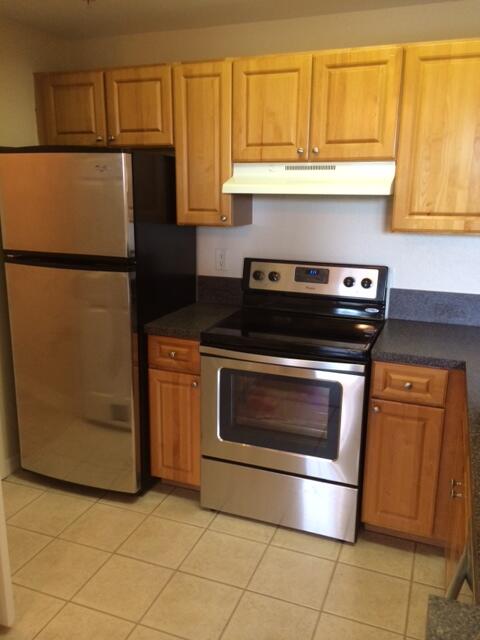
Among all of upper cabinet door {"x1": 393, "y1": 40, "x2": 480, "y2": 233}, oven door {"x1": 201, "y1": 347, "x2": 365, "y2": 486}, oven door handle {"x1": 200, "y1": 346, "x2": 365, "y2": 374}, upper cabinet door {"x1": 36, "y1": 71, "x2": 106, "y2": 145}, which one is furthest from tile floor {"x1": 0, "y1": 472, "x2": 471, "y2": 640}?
upper cabinet door {"x1": 36, "y1": 71, "x2": 106, "y2": 145}

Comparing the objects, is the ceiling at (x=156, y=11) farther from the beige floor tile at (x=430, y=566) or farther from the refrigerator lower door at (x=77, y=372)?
the beige floor tile at (x=430, y=566)

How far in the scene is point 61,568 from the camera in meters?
2.21

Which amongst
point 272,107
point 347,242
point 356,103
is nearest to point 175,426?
point 347,242

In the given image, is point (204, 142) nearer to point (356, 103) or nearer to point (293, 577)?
point (356, 103)

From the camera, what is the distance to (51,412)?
2666mm

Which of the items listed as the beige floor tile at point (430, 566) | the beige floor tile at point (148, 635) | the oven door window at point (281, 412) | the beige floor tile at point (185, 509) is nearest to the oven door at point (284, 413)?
the oven door window at point (281, 412)

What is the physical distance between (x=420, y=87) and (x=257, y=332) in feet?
3.96

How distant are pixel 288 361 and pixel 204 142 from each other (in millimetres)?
1094

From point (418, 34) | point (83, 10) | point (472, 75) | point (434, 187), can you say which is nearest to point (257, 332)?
point (434, 187)

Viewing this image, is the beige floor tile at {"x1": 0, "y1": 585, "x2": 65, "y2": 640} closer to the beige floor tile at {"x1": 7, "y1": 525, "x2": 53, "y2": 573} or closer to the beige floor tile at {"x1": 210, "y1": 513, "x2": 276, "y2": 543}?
the beige floor tile at {"x1": 7, "y1": 525, "x2": 53, "y2": 573}

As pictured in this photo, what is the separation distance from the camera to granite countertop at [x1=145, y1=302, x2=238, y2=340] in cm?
245

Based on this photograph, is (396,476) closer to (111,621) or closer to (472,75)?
(111,621)

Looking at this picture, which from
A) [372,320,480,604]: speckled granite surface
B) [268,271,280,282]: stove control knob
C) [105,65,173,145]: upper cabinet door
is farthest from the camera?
[268,271,280,282]: stove control knob

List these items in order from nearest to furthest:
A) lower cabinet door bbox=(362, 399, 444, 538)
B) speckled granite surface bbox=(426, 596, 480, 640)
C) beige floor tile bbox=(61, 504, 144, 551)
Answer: speckled granite surface bbox=(426, 596, 480, 640), lower cabinet door bbox=(362, 399, 444, 538), beige floor tile bbox=(61, 504, 144, 551)
